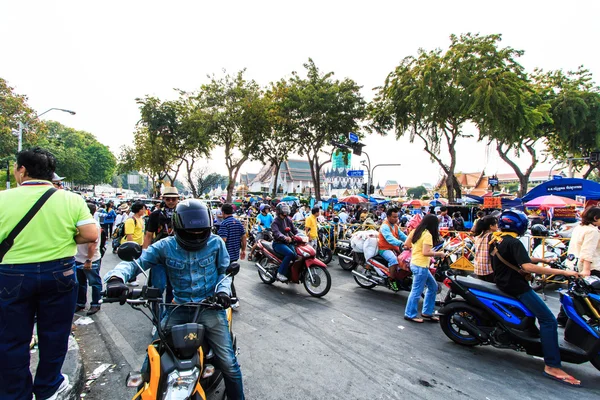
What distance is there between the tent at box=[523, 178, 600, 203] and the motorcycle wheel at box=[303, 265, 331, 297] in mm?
11398

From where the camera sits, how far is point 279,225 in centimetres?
655

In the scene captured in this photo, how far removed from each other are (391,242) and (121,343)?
178 inches

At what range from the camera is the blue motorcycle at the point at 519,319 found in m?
3.35

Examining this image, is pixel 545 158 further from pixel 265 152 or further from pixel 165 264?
pixel 165 264

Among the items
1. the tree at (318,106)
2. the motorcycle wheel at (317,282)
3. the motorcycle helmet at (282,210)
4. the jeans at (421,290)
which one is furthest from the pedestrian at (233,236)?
the tree at (318,106)

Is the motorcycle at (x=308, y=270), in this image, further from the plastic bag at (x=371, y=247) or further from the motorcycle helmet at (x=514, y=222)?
the motorcycle helmet at (x=514, y=222)

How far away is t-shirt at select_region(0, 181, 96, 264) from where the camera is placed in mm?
2256

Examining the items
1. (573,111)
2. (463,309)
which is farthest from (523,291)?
(573,111)

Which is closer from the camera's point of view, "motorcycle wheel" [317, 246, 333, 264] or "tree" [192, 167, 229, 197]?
"motorcycle wheel" [317, 246, 333, 264]

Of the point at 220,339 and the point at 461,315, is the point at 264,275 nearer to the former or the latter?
the point at 461,315

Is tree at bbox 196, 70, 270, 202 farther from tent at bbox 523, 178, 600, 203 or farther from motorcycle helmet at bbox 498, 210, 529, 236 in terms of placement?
motorcycle helmet at bbox 498, 210, 529, 236

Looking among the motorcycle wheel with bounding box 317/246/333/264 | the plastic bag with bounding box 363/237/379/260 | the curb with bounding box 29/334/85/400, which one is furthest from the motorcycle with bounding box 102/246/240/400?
the motorcycle wheel with bounding box 317/246/333/264

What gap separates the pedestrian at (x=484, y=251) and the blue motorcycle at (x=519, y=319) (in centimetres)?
26

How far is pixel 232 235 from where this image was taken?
19.0ft
